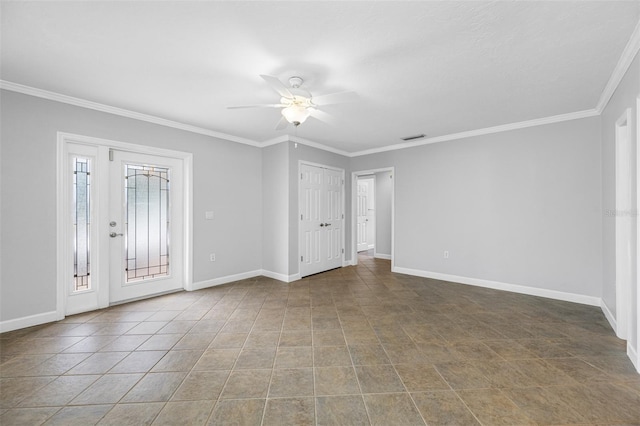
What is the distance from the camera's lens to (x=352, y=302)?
3.67m

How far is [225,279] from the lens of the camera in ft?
15.1

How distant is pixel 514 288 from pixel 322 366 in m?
3.44

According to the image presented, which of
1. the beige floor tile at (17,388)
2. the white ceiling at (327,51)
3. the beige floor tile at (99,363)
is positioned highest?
the white ceiling at (327,51)

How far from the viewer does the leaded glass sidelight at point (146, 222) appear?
3.69 meters

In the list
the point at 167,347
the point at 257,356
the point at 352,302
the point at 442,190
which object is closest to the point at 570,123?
the point at 442,190

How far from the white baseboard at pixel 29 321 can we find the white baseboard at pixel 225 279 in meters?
1.51

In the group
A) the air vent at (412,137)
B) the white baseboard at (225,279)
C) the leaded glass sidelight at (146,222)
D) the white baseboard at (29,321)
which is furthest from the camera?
the air vent at (412,137)

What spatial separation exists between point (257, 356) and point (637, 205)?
10.5 feet

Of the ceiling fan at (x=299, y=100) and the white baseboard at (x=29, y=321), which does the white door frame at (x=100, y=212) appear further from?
the ceiling fan at (x=299, y=100)

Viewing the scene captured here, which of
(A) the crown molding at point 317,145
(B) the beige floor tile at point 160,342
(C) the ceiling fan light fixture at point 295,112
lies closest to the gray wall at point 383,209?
(A) the crown molding at point 317,145

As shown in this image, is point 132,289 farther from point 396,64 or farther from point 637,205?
point 637,205

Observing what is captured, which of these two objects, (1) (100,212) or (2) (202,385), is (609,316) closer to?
(2) (202,385)

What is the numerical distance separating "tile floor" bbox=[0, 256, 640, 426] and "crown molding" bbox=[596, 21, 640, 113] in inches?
95.3

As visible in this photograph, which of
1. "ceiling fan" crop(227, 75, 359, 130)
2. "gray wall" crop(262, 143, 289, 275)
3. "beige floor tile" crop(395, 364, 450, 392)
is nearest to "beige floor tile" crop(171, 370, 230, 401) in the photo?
"beige floor tile" crop(395, 364, 450, 392)
